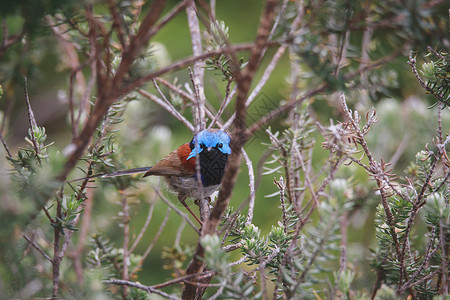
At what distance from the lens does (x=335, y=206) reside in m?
1.32

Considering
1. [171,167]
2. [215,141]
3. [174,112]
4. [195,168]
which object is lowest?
[171,167]

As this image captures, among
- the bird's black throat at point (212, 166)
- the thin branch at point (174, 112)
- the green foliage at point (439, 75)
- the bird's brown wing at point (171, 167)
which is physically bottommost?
the bird's brown wing at point (171, 167)

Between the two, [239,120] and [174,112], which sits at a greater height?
[239,120]

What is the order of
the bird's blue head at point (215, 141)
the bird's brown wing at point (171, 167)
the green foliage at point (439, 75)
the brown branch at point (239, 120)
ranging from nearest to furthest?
1. the brown branch at point (239, 120)
2. the green foliage at point (439, 75)
3. the bird's blue head at point (215, 141)
4. the bird's brown wing at point (171, 167)

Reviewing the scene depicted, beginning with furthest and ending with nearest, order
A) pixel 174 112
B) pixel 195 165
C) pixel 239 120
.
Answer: pixel 195 165
pixel 174 112
pixel 239 120

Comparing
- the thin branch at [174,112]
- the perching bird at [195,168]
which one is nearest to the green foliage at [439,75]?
the thin branch at [174,112]

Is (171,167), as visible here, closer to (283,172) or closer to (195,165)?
(195,165)

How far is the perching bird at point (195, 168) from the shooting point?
2832mm

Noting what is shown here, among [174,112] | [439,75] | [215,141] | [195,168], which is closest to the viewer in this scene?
[439,75]

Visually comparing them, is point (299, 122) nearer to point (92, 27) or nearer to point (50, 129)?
point (92, 27)

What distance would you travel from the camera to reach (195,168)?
107 inches

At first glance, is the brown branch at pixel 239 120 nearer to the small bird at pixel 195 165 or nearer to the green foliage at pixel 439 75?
the green foliage at pixel 439 75

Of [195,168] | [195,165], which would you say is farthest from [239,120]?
[195,165]

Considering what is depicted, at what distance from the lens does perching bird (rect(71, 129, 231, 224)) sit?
9.29 feet
